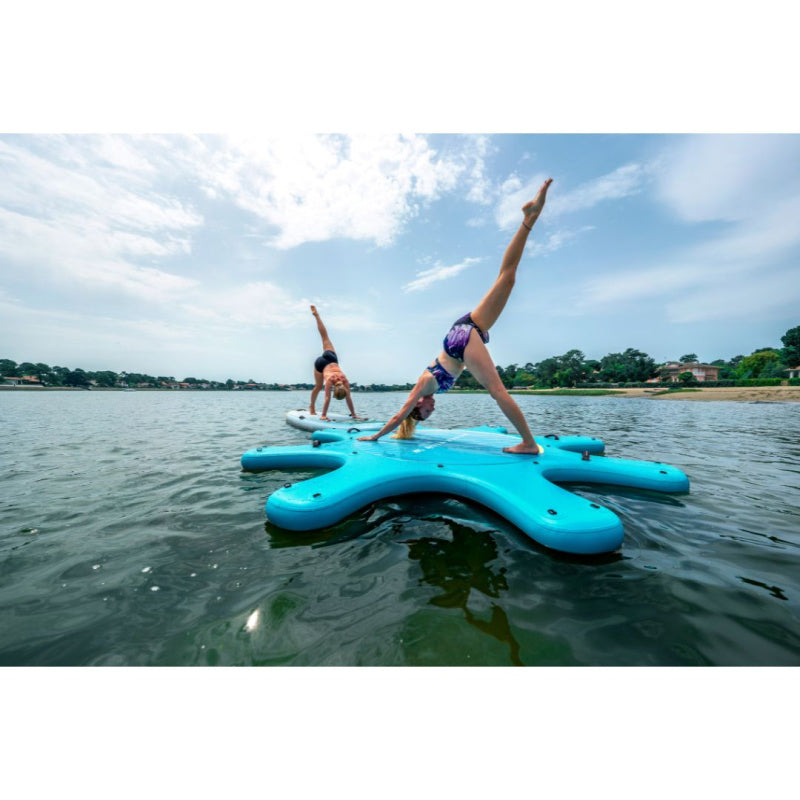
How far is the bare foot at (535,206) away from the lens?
3.88 m

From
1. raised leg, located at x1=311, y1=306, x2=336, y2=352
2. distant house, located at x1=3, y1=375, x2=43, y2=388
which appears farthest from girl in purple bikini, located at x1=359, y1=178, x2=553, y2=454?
distant house, located at x1=3, y1=375, x2=43, y2=388

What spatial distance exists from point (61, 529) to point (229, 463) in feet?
8.30

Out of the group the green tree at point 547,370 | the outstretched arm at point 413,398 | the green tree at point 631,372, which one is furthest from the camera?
the green tree at point 547,370

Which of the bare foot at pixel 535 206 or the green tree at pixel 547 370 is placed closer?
the bare foot at pixel 535 206

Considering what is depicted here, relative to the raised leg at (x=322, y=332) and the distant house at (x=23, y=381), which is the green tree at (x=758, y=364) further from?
the distant house at (x=23, y=381)

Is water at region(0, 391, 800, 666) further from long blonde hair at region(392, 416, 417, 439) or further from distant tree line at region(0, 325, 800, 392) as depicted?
distant tree line at region(0, 325, 800, 392)

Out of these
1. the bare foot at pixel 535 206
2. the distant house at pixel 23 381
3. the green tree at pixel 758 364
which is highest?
the green tree at pixel 758 364

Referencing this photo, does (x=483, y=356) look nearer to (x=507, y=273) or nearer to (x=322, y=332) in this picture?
(x=507, y=273)

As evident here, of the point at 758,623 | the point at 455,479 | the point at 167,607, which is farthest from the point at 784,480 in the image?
the point at 167,607

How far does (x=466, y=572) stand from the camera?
249 cm

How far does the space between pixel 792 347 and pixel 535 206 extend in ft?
299

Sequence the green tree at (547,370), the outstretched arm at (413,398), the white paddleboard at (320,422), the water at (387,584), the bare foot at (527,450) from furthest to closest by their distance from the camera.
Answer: the green tree at (547,370) < the white paddleboard at (320,422) < the outstretched arm at (413,398) < the bare foot at (527,450) < the water at (387,584)

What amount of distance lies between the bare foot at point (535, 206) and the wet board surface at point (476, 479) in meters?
3.10

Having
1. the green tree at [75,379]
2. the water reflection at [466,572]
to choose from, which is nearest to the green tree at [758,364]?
the water reflection at [466,572]
